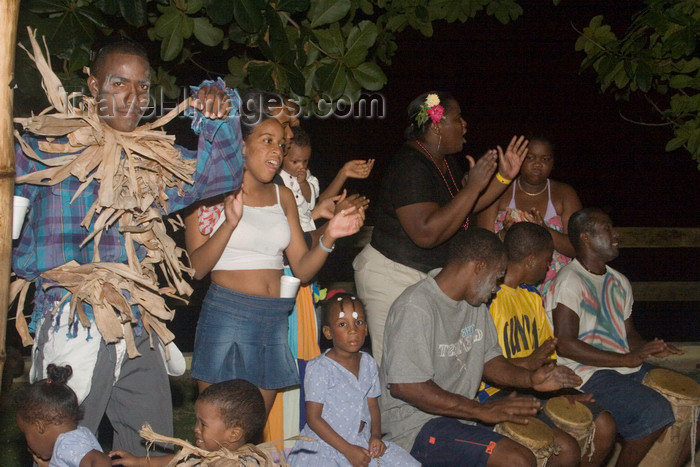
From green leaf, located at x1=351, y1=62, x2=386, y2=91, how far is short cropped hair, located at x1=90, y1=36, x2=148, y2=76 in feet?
4.07

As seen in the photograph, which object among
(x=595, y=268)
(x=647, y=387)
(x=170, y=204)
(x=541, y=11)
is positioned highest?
(x=541, y=11)

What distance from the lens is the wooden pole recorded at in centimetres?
185

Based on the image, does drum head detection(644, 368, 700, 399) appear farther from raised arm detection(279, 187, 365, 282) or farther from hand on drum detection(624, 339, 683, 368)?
raised arm detection(279, 187, 365, 282)

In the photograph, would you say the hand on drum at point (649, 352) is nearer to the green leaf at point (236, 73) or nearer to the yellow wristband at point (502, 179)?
the yellow wristband at point (502, 179)

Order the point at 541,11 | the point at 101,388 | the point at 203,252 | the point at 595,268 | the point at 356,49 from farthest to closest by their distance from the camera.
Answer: the point at 541,11
the point at 595,268
the point at 356,49
the point at 203,252
the point at 101,388

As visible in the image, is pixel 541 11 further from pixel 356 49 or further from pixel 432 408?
pixel 432 408

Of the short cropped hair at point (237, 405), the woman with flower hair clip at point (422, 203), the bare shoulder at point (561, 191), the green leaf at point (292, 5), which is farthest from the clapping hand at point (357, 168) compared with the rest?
the short cropped hair at point (237, 405)

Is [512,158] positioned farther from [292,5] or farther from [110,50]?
[110,50]

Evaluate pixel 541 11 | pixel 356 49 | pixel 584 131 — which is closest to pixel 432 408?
pixel 356 49

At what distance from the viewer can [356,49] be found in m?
4.02

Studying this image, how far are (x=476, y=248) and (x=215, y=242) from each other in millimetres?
1285

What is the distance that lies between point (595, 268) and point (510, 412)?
1.58 m

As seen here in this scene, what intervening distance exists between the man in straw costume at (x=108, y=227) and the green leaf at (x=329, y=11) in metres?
0.95

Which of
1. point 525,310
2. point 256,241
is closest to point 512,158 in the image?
point 525,310
